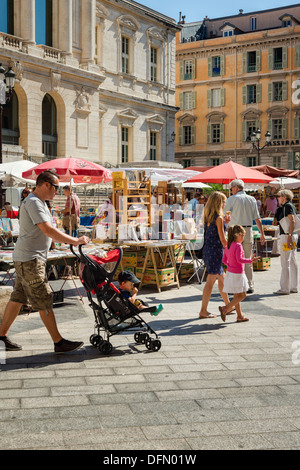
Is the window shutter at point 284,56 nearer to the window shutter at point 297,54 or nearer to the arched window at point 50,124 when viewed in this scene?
the window shutter at point 297,54

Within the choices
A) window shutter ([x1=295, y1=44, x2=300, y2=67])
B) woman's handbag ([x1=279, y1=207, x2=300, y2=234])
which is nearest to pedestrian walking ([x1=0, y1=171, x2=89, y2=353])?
woman's handbag ([x1=279, y1=207, x2=300, y2=234])

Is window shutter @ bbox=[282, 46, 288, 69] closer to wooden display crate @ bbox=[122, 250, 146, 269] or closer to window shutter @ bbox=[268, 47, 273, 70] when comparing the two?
window shutter @ bbox=[268, 47, 273, 70]

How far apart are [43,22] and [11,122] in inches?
229

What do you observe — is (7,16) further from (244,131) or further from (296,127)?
(296,127)

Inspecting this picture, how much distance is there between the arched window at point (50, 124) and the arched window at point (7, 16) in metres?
3.92

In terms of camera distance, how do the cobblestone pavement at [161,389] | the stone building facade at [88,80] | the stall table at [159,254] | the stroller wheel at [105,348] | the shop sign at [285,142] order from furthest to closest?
the shop sign at [285,142]
the stone building facade at [88,80]
the stall table at [159,254]
the stroller wheel at [105,348]
the cobblestone pavement at [161,389]

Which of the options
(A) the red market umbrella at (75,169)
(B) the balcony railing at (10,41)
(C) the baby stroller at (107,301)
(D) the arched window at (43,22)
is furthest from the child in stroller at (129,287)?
(D) the arched window at (43,22)

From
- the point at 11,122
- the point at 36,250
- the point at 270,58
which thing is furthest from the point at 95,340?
the point at 270,58

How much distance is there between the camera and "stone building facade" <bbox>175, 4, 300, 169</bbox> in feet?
170

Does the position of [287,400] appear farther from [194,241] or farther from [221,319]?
[194,241]

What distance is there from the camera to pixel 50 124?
3095cm

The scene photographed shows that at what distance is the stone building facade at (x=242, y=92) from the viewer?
51906 millimetres

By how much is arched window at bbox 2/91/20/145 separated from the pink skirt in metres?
22.8
